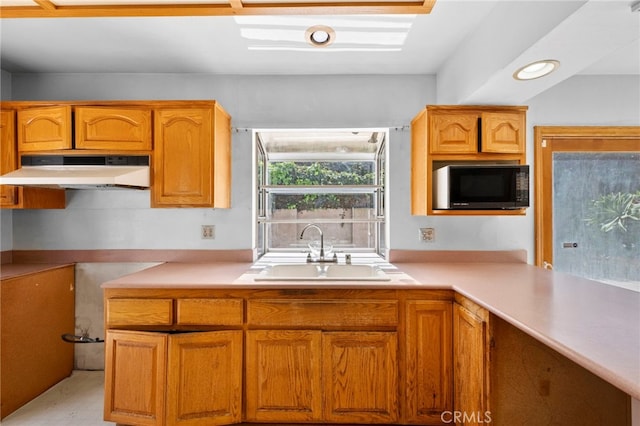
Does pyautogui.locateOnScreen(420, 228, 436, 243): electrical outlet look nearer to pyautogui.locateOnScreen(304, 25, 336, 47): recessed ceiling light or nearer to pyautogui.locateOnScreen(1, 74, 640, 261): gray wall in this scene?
pyautogui.locateOnScreen(1, 74, 640, 261): gray wall

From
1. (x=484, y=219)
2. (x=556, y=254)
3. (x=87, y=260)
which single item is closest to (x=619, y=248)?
(x=556, y=254)

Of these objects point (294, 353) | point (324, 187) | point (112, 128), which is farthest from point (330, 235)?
point (112, 128)

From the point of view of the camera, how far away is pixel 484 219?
8.71 feet

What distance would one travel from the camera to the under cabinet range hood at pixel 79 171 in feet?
6.84

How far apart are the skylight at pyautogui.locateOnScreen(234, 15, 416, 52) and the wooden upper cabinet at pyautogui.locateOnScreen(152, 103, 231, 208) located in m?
0.59

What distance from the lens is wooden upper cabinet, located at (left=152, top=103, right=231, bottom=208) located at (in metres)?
2.29

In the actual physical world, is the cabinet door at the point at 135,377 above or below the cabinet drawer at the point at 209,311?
below

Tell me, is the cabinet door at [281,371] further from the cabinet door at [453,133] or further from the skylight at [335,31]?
the skylight at [335,31]

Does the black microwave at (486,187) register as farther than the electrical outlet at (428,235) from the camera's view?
No

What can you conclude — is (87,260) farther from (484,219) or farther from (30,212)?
(484,219)

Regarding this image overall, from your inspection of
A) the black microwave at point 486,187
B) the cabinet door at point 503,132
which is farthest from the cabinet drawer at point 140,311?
the cabinet door at point 503,132

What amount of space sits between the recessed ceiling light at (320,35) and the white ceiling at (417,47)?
4 cm

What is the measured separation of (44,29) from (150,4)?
43.6 inches

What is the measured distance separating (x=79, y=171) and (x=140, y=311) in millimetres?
987
